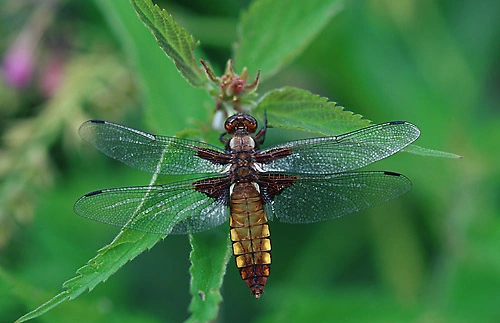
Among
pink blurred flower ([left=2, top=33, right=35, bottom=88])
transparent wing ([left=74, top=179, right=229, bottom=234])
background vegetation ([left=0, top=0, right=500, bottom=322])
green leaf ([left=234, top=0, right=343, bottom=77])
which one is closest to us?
transparent wing ([left=74, top=179, right=229, bottom=234])

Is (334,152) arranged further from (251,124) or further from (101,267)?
(101,267)

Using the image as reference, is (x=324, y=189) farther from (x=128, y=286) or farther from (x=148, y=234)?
(x=128, y=286)

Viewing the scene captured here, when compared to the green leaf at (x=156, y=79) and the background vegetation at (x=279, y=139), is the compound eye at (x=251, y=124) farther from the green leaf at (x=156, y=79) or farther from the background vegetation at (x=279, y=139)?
the background vegetation at (x=279, y=139)

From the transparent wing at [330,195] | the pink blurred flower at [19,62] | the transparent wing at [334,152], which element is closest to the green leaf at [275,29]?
the transparent wing at [334,152]

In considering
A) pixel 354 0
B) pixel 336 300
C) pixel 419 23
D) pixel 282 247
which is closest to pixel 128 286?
pixel 282 247

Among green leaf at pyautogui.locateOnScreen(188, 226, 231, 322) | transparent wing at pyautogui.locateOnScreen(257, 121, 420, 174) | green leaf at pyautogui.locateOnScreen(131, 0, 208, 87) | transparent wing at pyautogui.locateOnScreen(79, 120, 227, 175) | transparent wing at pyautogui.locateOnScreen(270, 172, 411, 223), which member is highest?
green leaf at pyautogui.locateOnScreen(131, 0, 208, 87)

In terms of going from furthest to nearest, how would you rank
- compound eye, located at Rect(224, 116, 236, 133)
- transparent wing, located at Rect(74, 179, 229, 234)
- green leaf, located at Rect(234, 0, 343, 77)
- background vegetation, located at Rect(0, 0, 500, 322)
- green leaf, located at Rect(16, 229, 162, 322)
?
background vegetation, located at Rect(0, 0, 500, 322) < green leaf, located at Rect(234, 0, 343, 77) < compound eye, located at Rect(224, 116, 236, 133) < transparent wing, located at Rect(74, 179, 229, 234) < green leaf, located at Rect(16, 229, 162, 322)

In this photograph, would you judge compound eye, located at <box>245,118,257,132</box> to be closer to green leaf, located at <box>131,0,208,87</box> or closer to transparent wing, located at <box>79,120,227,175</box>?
transparent wing, located at <box>79,120,227,175</box>

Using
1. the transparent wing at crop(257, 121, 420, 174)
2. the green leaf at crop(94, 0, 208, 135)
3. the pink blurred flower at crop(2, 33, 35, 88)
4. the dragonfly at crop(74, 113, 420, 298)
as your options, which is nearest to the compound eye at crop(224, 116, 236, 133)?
the dragonfly at crop(74, 113, 420, 298)
